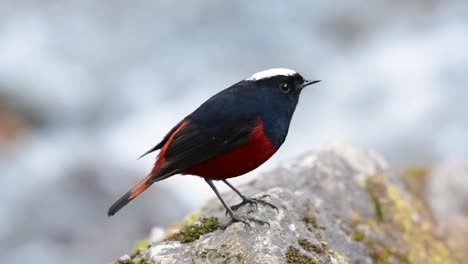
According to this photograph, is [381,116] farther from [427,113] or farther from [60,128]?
[60,128]

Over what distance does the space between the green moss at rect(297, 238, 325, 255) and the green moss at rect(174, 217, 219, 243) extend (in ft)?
2.01

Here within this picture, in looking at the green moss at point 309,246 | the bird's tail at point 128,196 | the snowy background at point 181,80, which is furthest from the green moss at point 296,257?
the snowy background at point 181,80

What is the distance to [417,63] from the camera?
16922 millimetres

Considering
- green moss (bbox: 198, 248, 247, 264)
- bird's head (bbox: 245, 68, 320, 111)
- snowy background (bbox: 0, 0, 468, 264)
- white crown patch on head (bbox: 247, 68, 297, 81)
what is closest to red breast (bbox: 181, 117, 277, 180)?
bird's head (bbox: 245, 68, 320, 111)

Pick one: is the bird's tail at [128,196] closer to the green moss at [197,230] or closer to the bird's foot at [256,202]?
the green moss at [197,230]

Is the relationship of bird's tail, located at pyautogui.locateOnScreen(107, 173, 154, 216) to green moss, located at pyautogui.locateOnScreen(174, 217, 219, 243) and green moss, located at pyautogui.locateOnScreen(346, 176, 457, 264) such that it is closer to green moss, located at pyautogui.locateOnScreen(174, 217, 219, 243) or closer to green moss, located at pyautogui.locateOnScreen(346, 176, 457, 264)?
green moss, located at pyautogui.locateOnScreen(174, 217, 219, 243)

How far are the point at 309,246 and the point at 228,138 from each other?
91 centimetres

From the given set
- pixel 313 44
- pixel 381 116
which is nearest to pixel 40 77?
pixel 313 44

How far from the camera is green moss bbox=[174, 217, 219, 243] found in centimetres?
459

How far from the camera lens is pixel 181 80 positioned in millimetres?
17109

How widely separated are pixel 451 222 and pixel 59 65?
12576mm

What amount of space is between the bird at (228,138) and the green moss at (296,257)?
29 cm

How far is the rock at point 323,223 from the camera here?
14.2 ft

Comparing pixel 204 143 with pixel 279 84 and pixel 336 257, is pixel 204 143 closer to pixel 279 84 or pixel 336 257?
pixel 279 84
